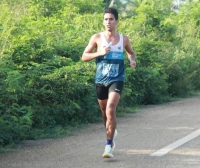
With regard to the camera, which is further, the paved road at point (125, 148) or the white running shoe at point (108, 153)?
the white running shoe at point (108, 153)

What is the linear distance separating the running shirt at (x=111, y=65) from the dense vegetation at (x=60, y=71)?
5.63 ft

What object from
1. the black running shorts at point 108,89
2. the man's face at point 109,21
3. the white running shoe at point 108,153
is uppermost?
the man's face at point 109,21

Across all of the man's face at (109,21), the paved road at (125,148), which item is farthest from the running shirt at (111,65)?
the paved road at (125,148)

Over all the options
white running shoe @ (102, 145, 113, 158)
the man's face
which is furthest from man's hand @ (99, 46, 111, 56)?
white running shoe @ (102, 145, 113, 158)

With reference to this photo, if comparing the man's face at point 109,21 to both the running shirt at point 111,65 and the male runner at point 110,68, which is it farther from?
the running shirt at point 111,65

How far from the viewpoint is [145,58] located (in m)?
15.8

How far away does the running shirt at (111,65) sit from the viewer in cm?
751

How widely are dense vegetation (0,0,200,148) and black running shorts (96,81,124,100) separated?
1.54 meters

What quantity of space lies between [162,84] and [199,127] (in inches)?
233

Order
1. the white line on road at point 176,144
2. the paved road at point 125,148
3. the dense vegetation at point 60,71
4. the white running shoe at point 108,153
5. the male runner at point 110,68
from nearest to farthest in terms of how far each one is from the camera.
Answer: the paved road at point 125,148
the white running shoe at point 108,153
the male runner at point 110,68
the white line on road at point 176,144
the dense vegetation at point 60,71

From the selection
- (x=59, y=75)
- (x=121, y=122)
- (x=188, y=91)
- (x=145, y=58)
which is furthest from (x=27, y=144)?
(x=188, y=91)

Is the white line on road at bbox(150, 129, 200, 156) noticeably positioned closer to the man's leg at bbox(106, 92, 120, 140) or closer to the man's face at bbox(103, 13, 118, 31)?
the man's leg at bbox(106, 92, 120, 140)

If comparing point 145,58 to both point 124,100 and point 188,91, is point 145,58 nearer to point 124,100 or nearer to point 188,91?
point 124,100

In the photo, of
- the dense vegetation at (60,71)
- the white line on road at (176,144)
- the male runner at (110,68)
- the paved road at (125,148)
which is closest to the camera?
the paved road at (125,148)
